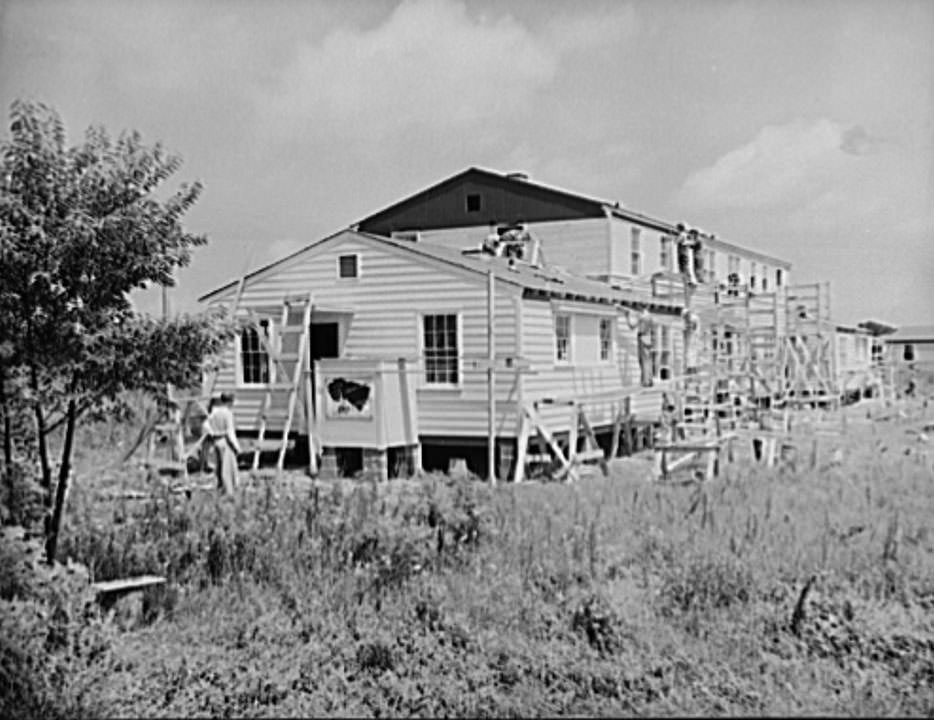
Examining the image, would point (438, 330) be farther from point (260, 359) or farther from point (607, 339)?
point (607, 339)

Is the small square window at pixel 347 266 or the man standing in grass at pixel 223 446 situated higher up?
the small square window at pixel 347 266

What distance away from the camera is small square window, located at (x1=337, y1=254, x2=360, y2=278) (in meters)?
8.19

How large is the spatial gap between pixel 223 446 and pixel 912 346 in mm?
4820

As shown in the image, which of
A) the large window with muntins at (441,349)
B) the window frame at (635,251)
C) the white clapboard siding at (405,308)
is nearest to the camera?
the window frame at (635,251)

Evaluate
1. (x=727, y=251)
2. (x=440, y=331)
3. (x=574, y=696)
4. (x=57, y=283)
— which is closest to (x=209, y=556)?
(x=57, y=283)

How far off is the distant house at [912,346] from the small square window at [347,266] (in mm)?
4409

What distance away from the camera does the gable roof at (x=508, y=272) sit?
7.37 meters

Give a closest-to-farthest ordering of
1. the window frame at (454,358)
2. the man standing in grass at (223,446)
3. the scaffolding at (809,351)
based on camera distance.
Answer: the scaffolding at (809,351) → the man standing in grass at (223,446) → the window frame at (454,358)

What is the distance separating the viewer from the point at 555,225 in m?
5.99

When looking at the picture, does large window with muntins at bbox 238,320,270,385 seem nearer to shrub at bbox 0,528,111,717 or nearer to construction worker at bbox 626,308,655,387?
construction worker at bbox 626,308,655,387

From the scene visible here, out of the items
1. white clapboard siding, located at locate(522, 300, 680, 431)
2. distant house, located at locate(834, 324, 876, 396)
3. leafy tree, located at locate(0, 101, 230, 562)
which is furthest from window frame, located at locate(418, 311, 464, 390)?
leafy tree, located at locate(0, 101, 230, 562)

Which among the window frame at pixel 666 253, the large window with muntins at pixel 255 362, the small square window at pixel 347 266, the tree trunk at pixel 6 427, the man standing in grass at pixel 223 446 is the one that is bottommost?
the man standing in grass at pixel 223 446

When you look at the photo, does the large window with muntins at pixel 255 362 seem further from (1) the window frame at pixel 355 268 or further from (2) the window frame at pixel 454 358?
(2) the window frame at pixel 454 358

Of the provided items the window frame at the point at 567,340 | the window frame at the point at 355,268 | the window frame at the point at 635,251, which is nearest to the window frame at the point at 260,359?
the window frame at the point at 355,268
